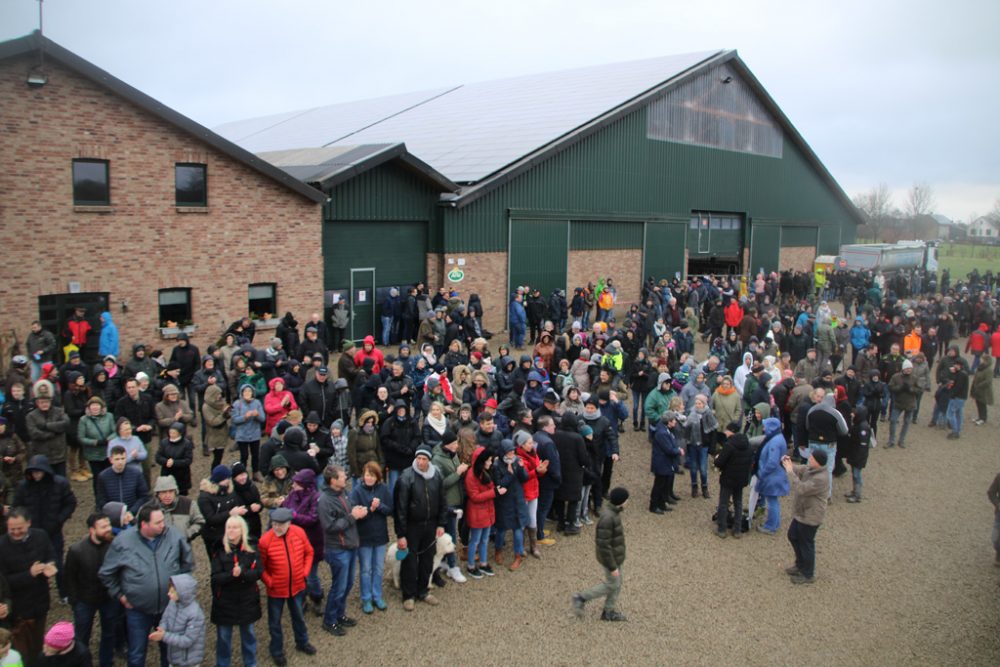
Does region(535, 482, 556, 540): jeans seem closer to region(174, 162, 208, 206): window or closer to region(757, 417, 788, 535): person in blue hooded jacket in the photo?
region(757, 417, 788, 535): person in blue hooded jacket

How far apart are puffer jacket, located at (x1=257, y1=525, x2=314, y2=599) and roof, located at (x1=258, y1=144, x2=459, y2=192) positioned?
44.0ft

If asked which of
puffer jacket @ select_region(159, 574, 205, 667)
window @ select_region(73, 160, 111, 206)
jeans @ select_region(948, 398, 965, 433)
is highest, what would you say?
window @ select_region(73, 160, 111, 206)

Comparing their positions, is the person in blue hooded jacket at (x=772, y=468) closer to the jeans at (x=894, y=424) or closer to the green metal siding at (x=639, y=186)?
the jeans at (x=894, y=424)

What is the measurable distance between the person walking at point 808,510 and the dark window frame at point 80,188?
14.0m

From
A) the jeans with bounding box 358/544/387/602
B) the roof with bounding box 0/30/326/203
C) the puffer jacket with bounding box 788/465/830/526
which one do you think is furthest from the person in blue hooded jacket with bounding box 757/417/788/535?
the roof with bounding box 0/30/326/203

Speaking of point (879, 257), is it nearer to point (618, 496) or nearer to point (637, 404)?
point (637, 404)

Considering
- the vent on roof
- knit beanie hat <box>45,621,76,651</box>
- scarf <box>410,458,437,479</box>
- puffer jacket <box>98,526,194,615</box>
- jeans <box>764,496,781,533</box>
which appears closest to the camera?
knit beanie hat <box>45,621,76,651</box>

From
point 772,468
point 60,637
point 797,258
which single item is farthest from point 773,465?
point 797,258

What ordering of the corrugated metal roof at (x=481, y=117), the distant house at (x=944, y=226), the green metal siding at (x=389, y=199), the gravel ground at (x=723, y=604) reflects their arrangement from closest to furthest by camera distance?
the gravel ground at (x=723, y=604) → the green metal siding at (x=389, y=199) → the corrugated metal roof at (x=481, y=117) → the distant house at (x=944, y=226)

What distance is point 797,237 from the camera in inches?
1523

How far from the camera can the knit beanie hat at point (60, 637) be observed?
5.71 m

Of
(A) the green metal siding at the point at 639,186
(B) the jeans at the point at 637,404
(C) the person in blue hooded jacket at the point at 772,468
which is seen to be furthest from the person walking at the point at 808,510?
(A) the green metal siding at the point at 639,186

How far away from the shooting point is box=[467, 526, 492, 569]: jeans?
8.95 metres

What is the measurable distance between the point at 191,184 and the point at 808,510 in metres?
14.1
